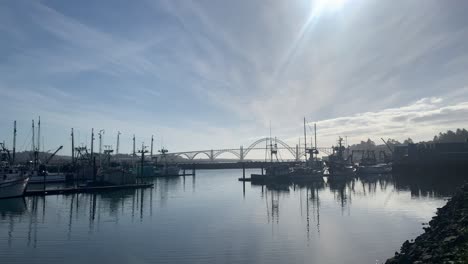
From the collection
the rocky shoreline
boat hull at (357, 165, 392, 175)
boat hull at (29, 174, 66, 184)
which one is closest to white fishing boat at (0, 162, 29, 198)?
boat hull at (29, 174, 66, 184)

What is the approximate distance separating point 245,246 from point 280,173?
7953cm

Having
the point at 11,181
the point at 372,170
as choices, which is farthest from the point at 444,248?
the point at 372,170

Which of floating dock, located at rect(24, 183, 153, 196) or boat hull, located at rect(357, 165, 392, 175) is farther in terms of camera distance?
boat hull, located at rect(357, 165, 392, 175)

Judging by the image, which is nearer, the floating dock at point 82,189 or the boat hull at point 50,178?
the floating dock at point 82,189

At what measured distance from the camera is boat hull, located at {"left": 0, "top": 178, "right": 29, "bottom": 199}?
199 feet

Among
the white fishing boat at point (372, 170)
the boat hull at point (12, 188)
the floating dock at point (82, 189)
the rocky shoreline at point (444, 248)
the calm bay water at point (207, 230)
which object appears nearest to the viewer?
the rocky shoreline at point (444, 248)

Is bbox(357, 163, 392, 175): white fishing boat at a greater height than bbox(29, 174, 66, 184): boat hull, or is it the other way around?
bbox(357, 163, 392, 175): white fishing boat

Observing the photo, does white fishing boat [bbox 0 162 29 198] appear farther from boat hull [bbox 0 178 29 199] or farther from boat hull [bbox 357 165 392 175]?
boat hull [bbox 357 165 392 175]

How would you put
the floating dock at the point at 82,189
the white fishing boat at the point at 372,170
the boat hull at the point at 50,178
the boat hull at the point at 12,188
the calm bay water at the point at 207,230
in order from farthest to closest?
1. the white fishing boat at the point at 372,170
2. the boat hull at the point at 50,178
3. the floating dock at the point at 82,189
4. the boat hull at the point at 12,188
5. the calm bay water at the point at 207,230

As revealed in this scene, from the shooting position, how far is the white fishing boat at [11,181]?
60.8 metres

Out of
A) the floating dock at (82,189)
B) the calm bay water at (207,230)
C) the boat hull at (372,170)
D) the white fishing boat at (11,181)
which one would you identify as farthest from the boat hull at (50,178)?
the boat hull at (372,170)

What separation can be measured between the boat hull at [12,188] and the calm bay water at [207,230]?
10.1 ft

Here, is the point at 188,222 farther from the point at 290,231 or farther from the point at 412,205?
the point at 412,205

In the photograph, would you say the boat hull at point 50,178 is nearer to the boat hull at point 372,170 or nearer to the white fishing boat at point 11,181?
the white fishing boat at point 11,181
